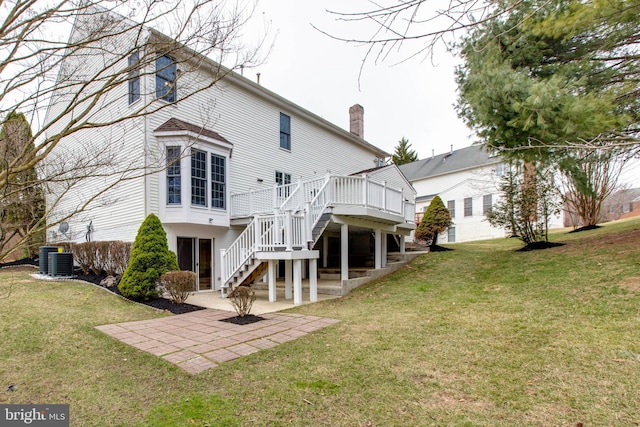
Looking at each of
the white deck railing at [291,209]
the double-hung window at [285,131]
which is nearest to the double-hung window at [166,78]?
the white deck railing at [291,209]

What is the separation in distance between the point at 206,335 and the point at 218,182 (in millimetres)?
6688

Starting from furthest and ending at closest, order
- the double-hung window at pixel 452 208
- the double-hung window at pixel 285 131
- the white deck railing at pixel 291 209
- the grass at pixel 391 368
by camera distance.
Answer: the double-hung window at pixel 452 208 → the double-hung window at pixel 285 131 → the white deck railing at pixel 291 209 → the grass at pixel 391 368

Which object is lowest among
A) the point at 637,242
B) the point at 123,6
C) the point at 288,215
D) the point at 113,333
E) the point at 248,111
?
the point at 113,333

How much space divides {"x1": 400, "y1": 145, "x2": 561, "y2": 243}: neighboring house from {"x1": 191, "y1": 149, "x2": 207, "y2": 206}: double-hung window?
598 inches

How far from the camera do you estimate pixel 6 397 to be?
3.25 m

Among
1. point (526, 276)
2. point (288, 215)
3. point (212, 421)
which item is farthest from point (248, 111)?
point (212, 421)

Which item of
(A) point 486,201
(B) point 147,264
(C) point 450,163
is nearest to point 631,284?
(B) point 147,264

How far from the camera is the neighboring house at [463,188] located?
22.0m

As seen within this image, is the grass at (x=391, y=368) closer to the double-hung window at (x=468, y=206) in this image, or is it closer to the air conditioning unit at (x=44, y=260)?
the air conditioning unit at (x=44, y=260)

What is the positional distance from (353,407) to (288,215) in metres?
5.54

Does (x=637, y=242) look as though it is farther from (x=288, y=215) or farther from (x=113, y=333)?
(x=113, y=333)

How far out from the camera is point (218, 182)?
437 inches

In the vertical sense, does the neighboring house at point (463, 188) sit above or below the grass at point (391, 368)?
above

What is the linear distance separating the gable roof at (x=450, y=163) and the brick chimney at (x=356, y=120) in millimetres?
8283
